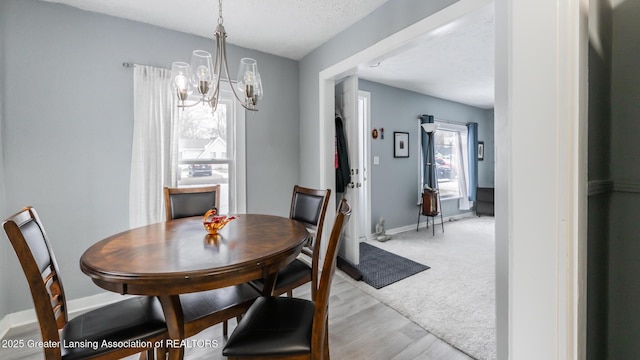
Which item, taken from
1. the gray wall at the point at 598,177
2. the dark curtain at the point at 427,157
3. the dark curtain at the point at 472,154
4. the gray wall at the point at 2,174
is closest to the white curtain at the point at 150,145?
the gray wall at the point at 2,174

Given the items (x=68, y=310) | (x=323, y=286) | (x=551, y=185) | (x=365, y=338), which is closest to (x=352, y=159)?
(x=365, y=338)

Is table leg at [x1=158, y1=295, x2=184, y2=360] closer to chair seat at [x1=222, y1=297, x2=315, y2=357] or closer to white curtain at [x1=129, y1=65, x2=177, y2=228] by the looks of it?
chair seat at [x1=222, y1=297, x2=315, y2=357]

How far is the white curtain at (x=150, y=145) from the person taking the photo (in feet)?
7.72

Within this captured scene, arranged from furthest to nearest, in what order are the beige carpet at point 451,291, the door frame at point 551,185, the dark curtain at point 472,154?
the dark curtain at point 472,154 → the beige carpet at point 451,291 → the door frame at point 551,185

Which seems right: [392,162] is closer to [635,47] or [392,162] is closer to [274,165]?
[274,165]

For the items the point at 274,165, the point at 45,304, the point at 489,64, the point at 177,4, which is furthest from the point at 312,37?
the point at 45,304

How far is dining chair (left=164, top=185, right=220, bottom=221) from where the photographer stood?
6.64 ft

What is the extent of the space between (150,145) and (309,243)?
1715 millimetres

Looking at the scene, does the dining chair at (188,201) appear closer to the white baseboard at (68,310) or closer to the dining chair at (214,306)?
the dining chair at (214,306)

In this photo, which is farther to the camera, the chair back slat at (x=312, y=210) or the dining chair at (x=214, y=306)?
the chair back slat at (x=312, y=210)

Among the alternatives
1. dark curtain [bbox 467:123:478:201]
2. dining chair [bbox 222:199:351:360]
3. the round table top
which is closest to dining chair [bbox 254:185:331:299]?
the round table top

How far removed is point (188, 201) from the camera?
210 cm

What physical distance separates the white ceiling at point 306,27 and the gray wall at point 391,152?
24.5 inches

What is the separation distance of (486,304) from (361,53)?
7.89 feet
